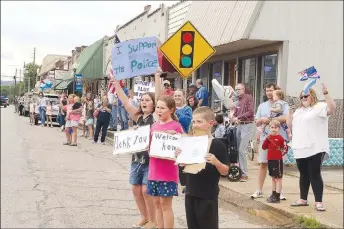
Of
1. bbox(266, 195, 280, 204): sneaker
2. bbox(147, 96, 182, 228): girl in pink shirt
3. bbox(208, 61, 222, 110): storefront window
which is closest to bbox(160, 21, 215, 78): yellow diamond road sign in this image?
bbox(266, 195, 280, 204): sneaker

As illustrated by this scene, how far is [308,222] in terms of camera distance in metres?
6.39

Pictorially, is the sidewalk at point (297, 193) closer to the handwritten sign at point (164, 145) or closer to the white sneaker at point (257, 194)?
the white sneaker at point (257, 194)

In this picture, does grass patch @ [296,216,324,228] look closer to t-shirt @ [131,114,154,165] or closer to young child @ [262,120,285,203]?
young child @ [262,120,285,203]

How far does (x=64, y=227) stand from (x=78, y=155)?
7.83 m

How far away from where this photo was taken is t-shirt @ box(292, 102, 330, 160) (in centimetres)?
709

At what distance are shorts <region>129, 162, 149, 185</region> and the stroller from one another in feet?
11.8

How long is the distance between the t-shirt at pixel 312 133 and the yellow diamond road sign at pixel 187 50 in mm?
2669

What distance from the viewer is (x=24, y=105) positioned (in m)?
40.3

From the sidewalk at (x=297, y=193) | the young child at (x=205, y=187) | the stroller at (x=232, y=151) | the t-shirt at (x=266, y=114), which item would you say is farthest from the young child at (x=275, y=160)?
the young child at (x=205, y=187)

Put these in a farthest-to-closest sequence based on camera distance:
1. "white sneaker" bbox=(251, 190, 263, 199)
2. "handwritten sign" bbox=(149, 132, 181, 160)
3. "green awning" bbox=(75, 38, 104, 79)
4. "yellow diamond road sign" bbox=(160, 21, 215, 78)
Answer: "green awning" bbox=(75, 38, 104, 79), "yellow diamond road sign" bbox=(160, 21, 215, 78), "white sneaker" bbox=(251, 190, 263, 199), "handwritten sign" bbox=(149, 132, 181, 160)

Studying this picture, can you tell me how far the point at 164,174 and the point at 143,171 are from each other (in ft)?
2.00

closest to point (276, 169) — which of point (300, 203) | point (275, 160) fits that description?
point (275, 160)

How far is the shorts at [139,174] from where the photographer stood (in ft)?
19.1

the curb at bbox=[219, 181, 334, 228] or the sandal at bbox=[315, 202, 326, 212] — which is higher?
the sandal at bbox=[315, 202, 326, 212]
